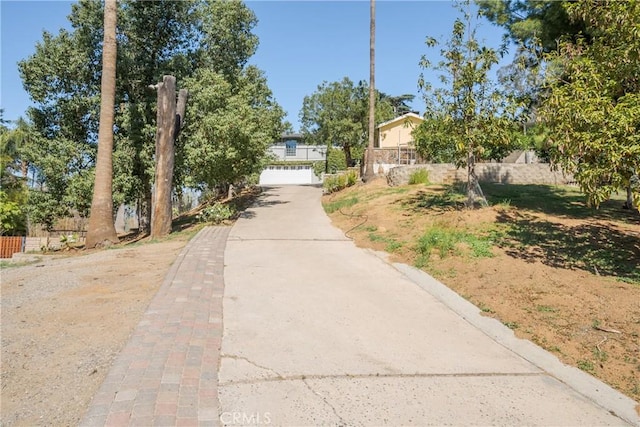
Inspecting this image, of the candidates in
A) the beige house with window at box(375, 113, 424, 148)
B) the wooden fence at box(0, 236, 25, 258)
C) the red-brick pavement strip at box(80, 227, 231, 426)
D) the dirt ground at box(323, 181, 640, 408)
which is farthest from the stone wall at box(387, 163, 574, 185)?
the wooden fence at box(0, 236, 25, 258)

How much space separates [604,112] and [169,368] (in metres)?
6.40

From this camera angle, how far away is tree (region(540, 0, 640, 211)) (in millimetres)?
5605

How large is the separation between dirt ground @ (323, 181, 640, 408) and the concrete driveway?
326 mm

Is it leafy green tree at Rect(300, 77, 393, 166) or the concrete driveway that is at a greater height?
leafy green tree at Rect(300, 77, 393, 166)

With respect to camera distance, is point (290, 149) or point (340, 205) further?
point (290, 149)

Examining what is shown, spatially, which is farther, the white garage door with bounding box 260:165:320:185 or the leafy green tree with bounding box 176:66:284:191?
the white garage door with bounding box 260:165:320:185

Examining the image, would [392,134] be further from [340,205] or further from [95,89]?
[95,89]

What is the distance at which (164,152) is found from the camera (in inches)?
500

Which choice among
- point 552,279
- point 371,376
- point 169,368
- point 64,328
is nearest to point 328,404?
point 371,376

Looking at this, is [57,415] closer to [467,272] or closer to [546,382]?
[546,382]

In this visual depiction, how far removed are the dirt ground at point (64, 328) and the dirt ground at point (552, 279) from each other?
4.47 meters

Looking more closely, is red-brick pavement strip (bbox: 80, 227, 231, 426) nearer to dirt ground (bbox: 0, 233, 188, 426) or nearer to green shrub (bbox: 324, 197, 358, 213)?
dirt ground (bbox: 0, 233, 188, 426)

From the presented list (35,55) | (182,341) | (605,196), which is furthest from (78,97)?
(605,196)

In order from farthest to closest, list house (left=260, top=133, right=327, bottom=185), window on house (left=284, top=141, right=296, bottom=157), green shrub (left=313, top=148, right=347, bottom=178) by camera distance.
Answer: window on house (left=284, top=141, right=296, bottom=157) < house (left=260, top=133, right=327, bottom=185) < green shrub (left=313, top=148, right=347, bottom=178)
